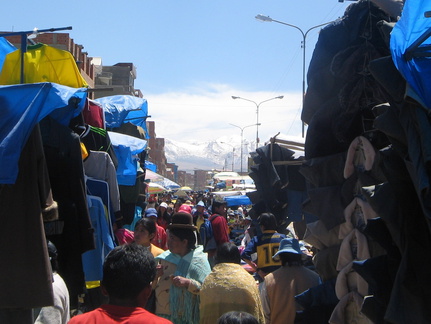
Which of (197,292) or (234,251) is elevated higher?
(234,251)

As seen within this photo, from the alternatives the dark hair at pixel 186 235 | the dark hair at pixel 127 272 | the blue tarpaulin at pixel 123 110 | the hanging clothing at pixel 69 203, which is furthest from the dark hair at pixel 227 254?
the blue tarpaulin at pixel 123 110

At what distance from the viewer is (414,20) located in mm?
2891

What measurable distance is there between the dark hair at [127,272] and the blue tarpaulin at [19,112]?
0.76 metres

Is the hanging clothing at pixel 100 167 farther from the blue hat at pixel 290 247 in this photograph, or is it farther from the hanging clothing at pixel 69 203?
the blue hat at pixel 290 247

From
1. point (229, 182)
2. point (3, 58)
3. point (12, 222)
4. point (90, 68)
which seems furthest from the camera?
point (229, 182)

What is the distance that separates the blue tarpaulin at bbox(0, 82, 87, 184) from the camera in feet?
11.5

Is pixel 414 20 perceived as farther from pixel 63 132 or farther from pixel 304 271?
pixel 304 271

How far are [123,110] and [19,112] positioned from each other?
419cm

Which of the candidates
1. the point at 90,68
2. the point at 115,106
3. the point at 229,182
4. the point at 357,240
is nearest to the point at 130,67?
the point at 229,182

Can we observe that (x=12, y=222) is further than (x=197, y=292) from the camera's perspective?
No

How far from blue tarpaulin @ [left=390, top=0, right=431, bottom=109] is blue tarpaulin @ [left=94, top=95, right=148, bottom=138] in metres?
5.23

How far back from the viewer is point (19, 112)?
372 centimetres

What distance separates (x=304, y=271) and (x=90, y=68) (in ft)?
103

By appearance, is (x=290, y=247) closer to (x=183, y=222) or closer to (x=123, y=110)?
(x=183, y=222)
